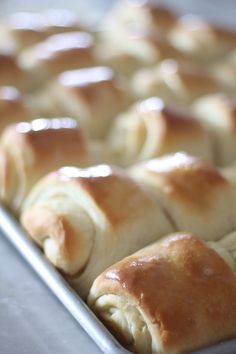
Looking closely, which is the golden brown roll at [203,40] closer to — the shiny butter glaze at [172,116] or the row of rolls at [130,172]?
the row of rolls at [130,172]

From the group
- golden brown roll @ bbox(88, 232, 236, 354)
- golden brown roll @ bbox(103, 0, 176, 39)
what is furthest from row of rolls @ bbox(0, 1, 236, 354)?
golden brown roll @ bbox(103, 0, 176, 39)

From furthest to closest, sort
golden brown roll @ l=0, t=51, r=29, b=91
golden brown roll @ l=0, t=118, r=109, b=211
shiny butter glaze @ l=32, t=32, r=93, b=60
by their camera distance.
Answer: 1. shiny butter glaze @ l=32, t=32, r=93, b=60
2. golden brown roll @ l=0, t=51, r=29, b=91
3. golden brown roll @ l=0, t=118, r=109, b=211

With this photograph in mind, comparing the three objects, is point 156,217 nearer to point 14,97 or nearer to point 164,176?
point 164,176

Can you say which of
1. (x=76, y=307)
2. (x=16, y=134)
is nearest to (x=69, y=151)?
(x=16, y=134)

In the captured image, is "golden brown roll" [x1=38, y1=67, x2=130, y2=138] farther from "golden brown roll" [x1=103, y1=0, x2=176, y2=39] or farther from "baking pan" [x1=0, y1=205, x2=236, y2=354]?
"golden brown roll" [x1=103, y1=0, x2=176, y2=39]

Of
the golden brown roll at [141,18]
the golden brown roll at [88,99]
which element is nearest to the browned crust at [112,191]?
the golden brown roll at [88,99]
